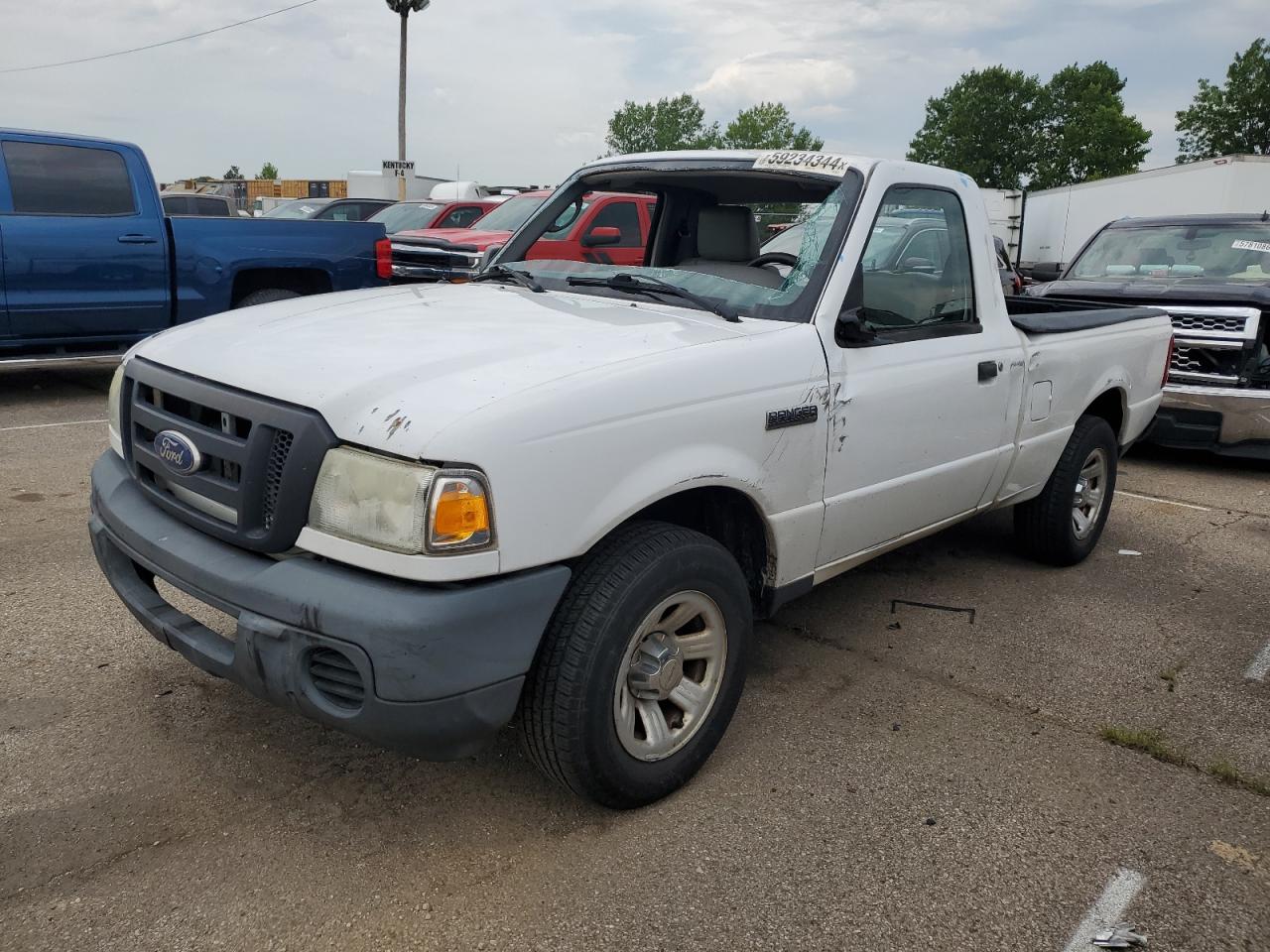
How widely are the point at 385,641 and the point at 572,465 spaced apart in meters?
0.57

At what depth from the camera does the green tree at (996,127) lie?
6500 cm

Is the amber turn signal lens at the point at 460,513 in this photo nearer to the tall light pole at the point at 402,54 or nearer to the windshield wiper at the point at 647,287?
the windshield wiper at the point at 647,287

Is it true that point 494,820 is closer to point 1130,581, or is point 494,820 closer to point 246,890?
→ point 246,890

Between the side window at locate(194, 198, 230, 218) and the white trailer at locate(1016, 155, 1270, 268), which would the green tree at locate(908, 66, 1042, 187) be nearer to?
the white trailer at locate(1016, 155, 1270, 268)

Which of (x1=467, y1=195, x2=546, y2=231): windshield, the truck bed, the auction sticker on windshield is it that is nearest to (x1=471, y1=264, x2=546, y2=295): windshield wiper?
the auction sticker on windshield

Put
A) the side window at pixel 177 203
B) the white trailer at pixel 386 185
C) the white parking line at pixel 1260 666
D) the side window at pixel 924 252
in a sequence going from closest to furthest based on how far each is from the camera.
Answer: the side window at pixel 924 252 < the white parking line at pixel 1260 666 < the side window at pixel 177 203 < the white trailer at pixel 386 185

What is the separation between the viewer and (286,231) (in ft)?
28.0

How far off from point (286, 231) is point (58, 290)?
5.90 ft

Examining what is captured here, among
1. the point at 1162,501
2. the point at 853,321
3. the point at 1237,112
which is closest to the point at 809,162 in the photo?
the point at 853,321

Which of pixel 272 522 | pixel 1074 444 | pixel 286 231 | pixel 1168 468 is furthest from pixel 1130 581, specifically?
pixel 286 231

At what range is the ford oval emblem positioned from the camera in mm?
2525

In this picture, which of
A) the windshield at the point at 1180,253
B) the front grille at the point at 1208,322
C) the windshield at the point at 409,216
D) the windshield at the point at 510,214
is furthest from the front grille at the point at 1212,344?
the windshield at the point at 409,216

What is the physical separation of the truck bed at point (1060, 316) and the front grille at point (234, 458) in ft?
9.67

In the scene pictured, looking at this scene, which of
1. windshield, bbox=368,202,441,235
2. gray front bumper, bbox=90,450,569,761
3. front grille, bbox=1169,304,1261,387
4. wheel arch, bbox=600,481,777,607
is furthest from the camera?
windshield, bbox=368,202,441,235
